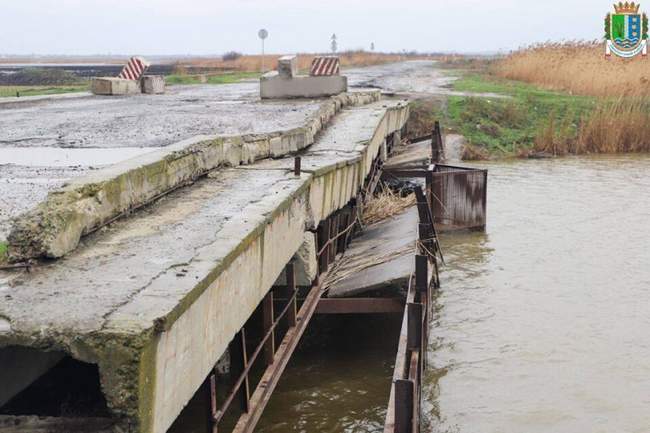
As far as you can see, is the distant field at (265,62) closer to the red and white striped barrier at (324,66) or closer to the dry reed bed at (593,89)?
the dry reed bed at (593,89)

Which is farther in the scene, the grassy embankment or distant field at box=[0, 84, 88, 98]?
the grassy embankment

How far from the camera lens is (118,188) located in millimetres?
4992

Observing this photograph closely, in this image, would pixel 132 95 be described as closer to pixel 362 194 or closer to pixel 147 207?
pixel 362 194

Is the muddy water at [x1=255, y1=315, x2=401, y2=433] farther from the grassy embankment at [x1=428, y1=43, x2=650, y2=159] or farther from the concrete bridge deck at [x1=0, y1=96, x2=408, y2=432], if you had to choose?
the grassy embankment at [x1=428, y1=43, x2=650, y2=159]

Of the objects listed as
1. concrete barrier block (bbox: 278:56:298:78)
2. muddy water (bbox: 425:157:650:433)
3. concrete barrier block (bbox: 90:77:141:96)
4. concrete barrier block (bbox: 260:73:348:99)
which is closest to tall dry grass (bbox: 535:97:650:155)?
muddy water (bbox: 425:157:650:433)

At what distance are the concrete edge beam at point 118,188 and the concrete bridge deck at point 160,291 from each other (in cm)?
10

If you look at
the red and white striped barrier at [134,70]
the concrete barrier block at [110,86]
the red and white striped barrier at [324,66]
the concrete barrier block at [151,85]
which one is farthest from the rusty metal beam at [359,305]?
the red and white striped barrier at [134,70]

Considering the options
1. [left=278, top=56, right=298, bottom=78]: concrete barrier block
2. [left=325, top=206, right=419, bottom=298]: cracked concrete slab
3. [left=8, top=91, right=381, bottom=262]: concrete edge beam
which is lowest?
[left=325, top=206, right=419, bottom=298]: cracked concrete slab

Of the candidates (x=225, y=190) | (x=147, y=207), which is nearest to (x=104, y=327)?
(x=147, y=207)

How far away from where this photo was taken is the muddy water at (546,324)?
7.23 meters

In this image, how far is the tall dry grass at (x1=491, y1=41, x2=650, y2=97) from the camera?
27125 mm

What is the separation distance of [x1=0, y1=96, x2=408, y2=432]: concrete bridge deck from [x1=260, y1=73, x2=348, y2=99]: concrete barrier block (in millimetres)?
9901

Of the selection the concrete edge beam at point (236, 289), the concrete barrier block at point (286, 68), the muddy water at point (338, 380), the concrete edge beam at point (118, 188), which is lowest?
the muddy water at point (338, 380)

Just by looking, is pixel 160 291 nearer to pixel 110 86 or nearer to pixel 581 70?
pixel 110 86
